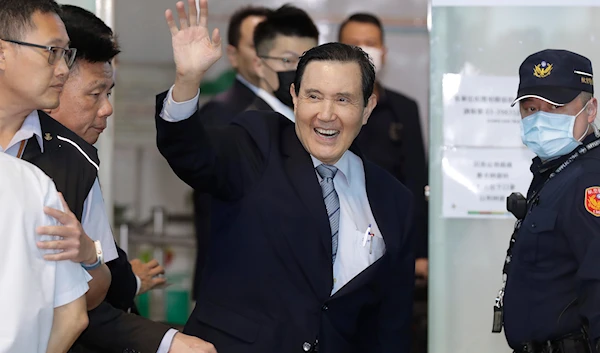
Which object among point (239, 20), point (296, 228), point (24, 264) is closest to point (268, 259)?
point (296, 228)

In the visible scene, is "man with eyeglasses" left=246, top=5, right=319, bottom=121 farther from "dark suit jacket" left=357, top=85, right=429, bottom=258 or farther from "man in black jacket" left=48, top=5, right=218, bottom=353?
"man in black jacket" left=48, top=5, right=218, bottom=353

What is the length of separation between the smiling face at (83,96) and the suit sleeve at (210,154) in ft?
1.21

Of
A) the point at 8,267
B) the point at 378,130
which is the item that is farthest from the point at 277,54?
the point at 8,267

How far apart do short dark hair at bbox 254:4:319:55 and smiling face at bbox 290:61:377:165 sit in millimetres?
1565

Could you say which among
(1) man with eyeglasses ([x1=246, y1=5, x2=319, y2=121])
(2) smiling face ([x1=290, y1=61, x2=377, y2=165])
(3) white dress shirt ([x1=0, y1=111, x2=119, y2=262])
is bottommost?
(3) white dress shirt ([x1=0, y1=111, x2=119, y2=262])

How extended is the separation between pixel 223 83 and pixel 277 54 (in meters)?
2.04

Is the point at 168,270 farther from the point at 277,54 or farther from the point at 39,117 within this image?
the point at 39,117

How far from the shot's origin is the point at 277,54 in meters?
4.44

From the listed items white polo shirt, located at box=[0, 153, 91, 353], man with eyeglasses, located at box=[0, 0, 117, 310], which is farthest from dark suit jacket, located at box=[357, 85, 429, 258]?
white polo shirt, located at box=[0, 153, 91, 353]

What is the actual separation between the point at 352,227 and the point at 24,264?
4.38ft

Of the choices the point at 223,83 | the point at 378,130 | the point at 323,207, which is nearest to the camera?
the point at 323,207

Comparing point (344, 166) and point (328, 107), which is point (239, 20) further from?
point (328, 107)

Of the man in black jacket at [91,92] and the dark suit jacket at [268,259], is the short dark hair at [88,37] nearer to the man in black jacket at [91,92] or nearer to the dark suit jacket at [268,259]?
the man in black jacket at [91,92]

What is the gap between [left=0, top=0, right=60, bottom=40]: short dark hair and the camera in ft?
7.39
